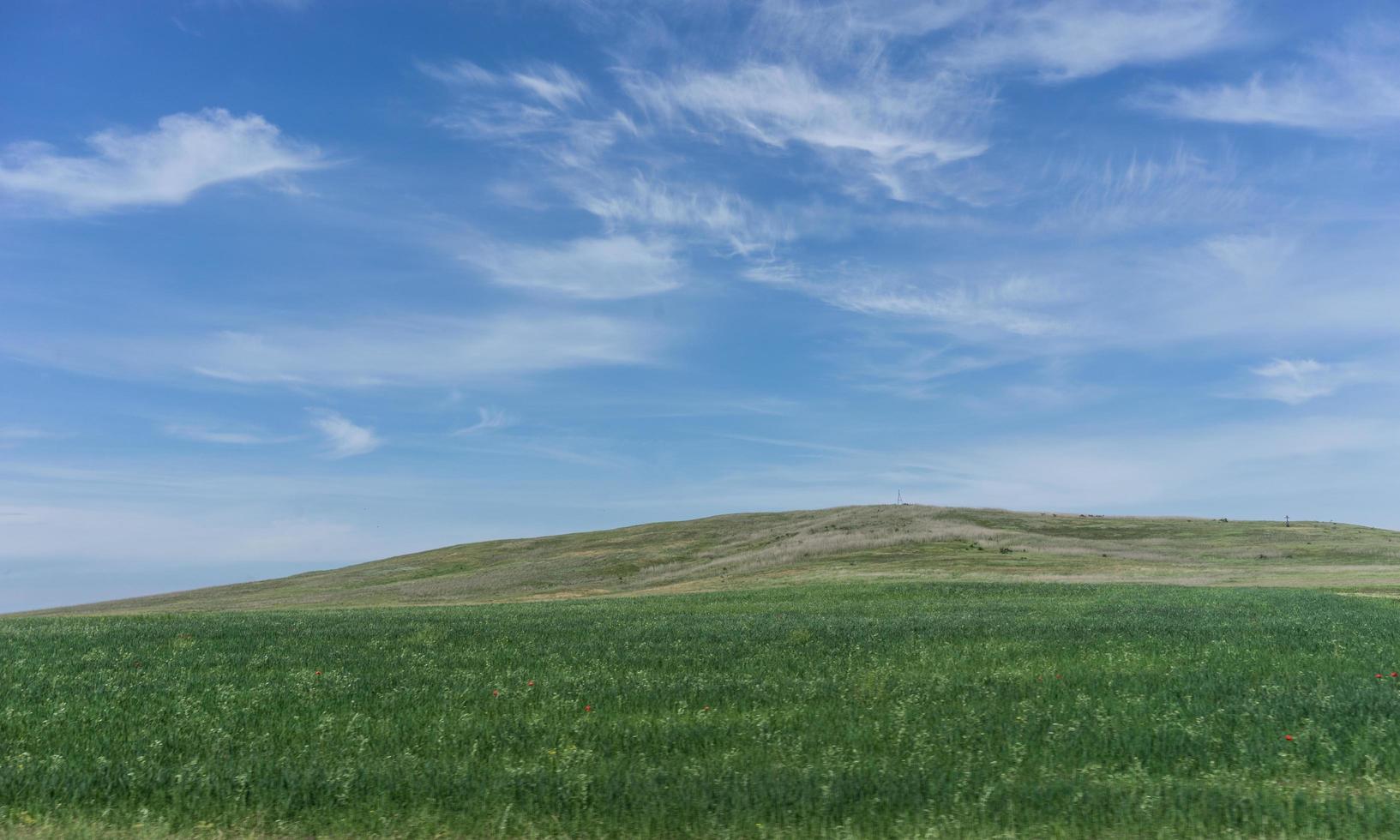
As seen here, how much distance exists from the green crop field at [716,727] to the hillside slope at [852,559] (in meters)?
34.6

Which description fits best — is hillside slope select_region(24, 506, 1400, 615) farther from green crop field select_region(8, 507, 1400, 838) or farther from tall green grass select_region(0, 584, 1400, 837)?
tall green grass select_region(0, 584, 1400, 837)

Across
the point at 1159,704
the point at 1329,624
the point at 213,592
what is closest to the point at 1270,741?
the point at 1159,704

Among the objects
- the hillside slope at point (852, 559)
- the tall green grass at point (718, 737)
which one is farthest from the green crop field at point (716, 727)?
the hillside slope at point (852, 559)

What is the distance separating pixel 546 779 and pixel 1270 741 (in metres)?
8.73

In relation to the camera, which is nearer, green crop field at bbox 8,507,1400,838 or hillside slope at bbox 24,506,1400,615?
green crop field at bbox 8,507,1400,838

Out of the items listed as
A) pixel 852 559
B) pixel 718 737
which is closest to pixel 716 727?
pixel 718 737

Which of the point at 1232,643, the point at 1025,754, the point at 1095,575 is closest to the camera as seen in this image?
the point at 1025,754

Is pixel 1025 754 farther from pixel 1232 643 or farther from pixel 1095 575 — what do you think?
pixel 1095 575

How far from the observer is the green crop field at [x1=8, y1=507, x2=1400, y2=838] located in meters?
8.77

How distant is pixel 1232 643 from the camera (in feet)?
66.2

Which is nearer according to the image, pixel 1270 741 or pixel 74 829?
pixel 74 829

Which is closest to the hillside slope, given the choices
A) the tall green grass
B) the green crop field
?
the green crop field

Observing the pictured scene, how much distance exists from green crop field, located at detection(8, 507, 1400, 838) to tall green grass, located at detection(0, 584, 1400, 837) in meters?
0.05

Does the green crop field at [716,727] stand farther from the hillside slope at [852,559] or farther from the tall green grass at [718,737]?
the hillside slope at [852,559]
